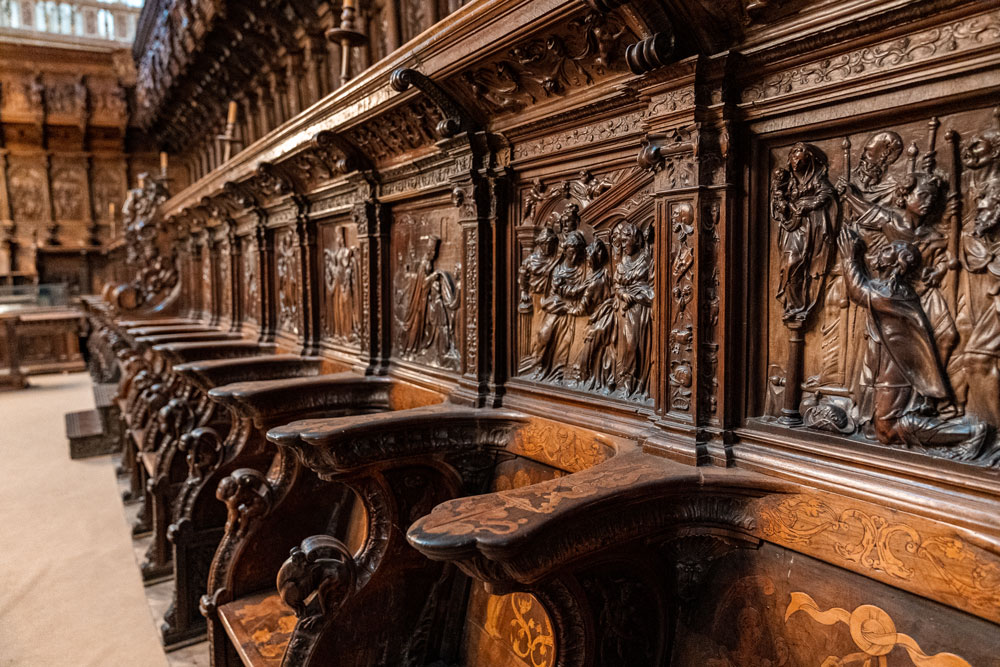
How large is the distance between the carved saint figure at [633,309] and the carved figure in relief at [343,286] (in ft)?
5.79

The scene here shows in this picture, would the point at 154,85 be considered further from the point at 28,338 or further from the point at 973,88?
the point at 973,88

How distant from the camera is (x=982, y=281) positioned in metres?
1.05

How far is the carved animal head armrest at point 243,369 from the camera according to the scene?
3.03 metres

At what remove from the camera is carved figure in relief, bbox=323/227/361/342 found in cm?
322

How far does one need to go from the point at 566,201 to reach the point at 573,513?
3.34 feet

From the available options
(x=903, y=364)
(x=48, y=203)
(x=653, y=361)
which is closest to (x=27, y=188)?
(x=48, y=203)

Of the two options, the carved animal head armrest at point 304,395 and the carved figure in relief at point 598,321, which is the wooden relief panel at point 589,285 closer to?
the carved figure in relief at point 598,321

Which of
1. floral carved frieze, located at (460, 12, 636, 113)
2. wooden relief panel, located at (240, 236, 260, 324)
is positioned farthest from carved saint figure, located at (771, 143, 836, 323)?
wooden relief panel, located at (240, 236, 260, 324)

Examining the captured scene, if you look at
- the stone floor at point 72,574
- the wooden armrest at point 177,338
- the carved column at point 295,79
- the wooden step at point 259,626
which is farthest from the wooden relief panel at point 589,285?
the carved column at point 295,79

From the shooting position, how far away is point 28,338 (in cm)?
1210

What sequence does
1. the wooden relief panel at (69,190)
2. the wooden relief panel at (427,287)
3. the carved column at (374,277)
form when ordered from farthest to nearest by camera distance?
1. the wooden relief panel at (69,190)
2. the carved column at (374,277)
3. the wooden relief panel at (427,287)

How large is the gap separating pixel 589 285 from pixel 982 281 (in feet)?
2.92

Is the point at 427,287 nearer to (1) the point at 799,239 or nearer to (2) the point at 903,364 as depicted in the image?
(1) the point at 799,239

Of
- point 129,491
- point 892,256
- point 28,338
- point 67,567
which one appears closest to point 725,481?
point 892,256
